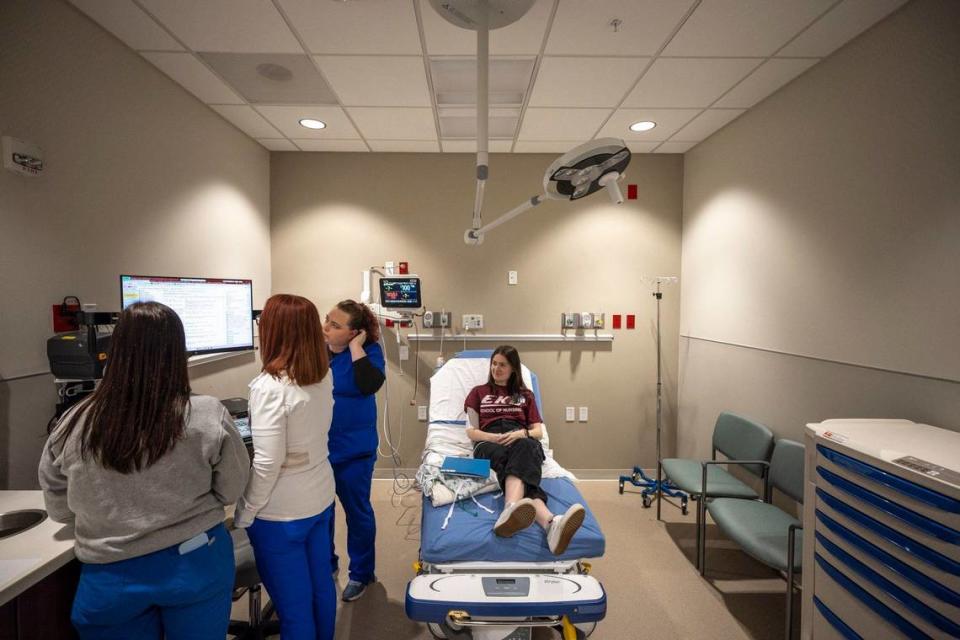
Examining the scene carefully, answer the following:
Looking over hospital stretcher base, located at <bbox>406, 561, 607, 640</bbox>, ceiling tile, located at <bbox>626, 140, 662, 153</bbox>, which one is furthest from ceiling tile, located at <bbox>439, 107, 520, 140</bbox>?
hospital stretcher base, located at <bbox>406, 561, 607, 640</bbox>

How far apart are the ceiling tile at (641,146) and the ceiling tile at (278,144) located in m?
2.63

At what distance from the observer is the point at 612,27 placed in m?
1.86

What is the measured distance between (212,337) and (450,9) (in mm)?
1981

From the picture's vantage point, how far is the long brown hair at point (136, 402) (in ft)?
3.25

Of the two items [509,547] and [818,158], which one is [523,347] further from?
[818,158]

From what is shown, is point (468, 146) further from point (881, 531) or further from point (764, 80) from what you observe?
point (881, 531)

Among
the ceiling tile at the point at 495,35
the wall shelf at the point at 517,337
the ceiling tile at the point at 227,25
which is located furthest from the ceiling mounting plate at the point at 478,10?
the wall shelf at the point at 517,337

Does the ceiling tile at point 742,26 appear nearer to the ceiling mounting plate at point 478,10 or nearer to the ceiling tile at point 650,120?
the ceiling tile at point 650,120

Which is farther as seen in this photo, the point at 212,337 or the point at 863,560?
the point at 212,337

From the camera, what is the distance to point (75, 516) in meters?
1.09

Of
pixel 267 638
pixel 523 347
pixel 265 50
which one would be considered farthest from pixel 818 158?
pixel 267 638

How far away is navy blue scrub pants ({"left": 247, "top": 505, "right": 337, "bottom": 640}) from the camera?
1372mm

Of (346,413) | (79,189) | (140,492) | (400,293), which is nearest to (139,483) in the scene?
(140,492)

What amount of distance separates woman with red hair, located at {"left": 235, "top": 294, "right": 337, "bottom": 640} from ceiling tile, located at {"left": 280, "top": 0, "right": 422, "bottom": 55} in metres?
1.28
